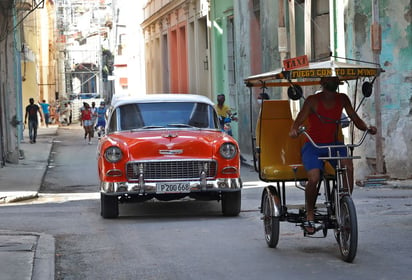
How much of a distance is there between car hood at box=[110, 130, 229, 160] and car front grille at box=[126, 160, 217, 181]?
0.08 metres

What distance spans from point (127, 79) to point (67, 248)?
159 feet

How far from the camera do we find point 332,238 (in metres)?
10.3

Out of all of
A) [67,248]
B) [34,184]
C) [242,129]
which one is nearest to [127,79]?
[242,129]

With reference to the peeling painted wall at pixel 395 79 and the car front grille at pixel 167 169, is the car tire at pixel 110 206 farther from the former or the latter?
the peeling painted wall at pixel 395 79

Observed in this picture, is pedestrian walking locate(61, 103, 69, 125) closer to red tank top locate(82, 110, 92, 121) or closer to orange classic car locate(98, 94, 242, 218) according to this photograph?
red tank top locate(82, 110, 92, 121)

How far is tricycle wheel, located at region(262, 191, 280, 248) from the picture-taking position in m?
9.35

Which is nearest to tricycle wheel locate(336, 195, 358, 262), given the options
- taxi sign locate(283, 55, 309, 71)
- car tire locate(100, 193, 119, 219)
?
taxi sign locate(283, 55, 309, 71)

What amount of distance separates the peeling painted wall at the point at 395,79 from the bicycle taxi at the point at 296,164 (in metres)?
6.59

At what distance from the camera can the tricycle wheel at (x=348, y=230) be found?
8.30m

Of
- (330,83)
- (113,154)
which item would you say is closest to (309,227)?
(330,83)

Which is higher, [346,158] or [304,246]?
[346,158]

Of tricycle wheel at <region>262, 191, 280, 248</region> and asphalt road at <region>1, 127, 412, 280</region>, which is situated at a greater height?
tricycle wheel at <region>262, 191, 280, 248</region>

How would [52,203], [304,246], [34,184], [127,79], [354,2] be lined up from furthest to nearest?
[127,79], [34,184], [354,2], [52,203], [304,246]

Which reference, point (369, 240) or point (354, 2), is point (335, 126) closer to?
point (369, 240)
